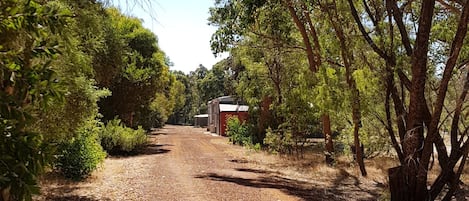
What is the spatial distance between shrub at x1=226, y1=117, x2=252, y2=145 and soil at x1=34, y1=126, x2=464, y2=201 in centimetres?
922

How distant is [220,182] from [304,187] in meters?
2.49

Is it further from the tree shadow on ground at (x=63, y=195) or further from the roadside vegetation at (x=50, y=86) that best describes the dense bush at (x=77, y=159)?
the tree shadow on ground at (x=63, y=195)

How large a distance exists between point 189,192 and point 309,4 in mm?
6334

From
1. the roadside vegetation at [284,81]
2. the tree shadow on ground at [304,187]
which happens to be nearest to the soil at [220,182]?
the tree shadow on ground at [304,187]

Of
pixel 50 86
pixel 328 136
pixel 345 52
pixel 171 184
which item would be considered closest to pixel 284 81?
pixel 328 136

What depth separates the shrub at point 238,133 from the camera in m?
29.9

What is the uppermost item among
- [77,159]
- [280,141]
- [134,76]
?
[134,76]

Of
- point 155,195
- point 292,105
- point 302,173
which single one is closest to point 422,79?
point 155,195

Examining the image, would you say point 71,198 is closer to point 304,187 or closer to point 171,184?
point 171,184

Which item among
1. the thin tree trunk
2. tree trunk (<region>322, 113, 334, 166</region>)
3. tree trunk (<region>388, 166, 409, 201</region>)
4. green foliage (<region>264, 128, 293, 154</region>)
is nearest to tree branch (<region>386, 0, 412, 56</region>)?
tree trunk (<region>388, 166, 409, 201</region>)

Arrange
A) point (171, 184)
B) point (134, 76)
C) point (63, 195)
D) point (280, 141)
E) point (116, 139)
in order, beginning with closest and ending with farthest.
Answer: point (63, 195), point (171, 184), point (280, 141), point (116, 139), point (134, 76)

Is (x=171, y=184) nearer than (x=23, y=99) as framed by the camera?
No

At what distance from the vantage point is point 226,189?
11.8 m

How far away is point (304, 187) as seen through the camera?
13.4 metres
